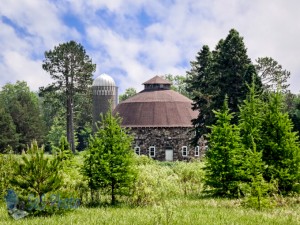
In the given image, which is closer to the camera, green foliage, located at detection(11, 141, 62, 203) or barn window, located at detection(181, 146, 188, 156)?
green foliage, located at detection(11, 141, 62, 203)

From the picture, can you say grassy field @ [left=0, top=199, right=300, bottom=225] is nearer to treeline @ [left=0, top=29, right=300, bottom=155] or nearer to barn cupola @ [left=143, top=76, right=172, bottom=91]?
treeline @ [left=0, top=29, right=300, bottom=155]

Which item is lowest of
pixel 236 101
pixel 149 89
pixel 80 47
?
pixel 236 101

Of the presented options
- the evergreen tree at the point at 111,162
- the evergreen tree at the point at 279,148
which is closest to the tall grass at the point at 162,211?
the evergreen tree at the point at 111,162

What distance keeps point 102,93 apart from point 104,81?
244 cm

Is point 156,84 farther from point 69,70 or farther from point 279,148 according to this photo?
point 279,148

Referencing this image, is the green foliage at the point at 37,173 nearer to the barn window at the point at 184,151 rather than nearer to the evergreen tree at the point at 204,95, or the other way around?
the evergreen tree at the point at 204,95

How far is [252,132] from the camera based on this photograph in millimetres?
22031

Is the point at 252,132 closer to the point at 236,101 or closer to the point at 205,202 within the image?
the point at 205,202

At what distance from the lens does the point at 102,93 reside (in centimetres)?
7756

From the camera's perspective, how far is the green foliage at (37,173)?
1577 centimetres

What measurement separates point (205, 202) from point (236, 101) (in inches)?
926

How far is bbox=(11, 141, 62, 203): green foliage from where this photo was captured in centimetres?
1577

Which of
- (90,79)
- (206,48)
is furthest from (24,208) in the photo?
(90,79)

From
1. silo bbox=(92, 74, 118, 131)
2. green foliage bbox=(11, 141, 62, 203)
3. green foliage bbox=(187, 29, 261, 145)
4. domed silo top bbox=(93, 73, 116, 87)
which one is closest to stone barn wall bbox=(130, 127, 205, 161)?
green foliage bbox=(187, 29, 261, 145)
